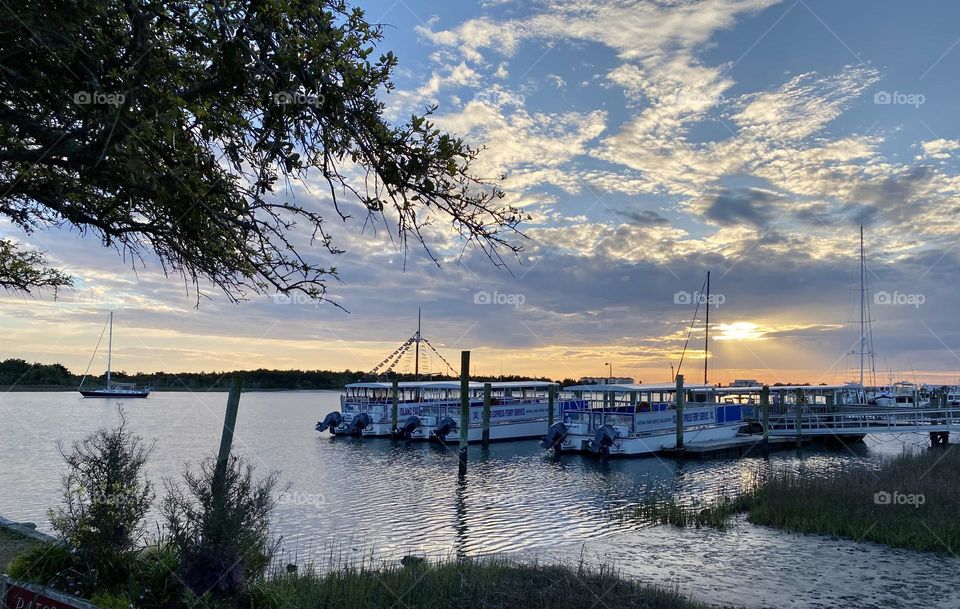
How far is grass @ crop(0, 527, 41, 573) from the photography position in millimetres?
10250

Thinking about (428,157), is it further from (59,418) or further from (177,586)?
(59,418)

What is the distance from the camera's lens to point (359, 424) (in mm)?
51312

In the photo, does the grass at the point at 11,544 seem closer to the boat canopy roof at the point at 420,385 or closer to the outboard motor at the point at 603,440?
the outboard motor at the point at 603,440

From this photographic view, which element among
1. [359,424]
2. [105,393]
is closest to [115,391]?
[105,393]

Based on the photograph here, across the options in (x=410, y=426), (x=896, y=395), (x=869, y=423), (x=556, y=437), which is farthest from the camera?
(x=896, y=395)

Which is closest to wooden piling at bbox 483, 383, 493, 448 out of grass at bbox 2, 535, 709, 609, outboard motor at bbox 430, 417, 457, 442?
outboard motor at bbox 430, 417, 457, 442

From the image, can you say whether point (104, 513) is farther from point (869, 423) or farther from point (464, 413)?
point (869, 423)

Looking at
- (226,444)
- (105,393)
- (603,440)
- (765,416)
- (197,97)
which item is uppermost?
(197,97)

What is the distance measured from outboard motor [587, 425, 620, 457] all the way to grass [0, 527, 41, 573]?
28813 millimetres

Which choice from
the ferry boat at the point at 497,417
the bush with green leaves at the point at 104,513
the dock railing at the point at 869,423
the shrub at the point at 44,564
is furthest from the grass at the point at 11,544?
the dock railing at the point at 869,423

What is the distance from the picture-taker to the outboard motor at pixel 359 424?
51.3 metres

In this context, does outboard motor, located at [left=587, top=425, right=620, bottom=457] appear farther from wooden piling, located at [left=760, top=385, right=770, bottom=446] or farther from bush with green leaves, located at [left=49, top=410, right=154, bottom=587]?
bush with green leaves, located at [left=49, top=410, right=154, bottom=587]

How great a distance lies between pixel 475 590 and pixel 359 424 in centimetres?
4310

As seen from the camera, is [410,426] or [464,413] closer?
[464,413]
